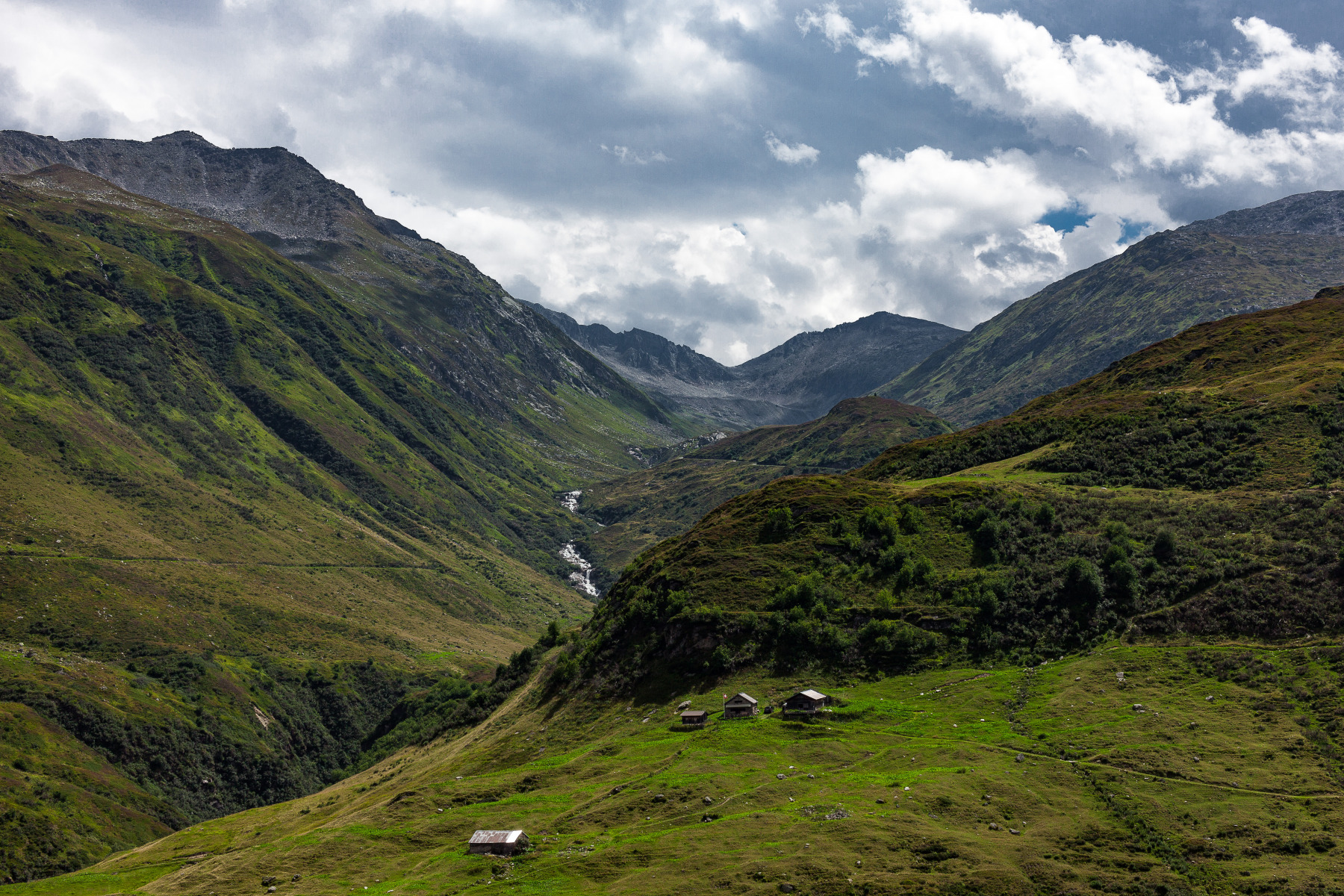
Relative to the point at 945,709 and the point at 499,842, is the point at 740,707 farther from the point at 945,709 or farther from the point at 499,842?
the point at 499,842

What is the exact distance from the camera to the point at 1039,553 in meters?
111

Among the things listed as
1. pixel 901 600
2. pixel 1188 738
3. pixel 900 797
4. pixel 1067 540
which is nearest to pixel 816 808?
pixel 900 797

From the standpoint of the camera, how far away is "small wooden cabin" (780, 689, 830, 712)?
88938 mm

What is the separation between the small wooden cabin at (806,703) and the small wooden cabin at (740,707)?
4412 millimetres

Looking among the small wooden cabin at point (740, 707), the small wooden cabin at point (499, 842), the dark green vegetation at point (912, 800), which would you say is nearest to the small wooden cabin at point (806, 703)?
the dark green vegetation at point (912, 800)

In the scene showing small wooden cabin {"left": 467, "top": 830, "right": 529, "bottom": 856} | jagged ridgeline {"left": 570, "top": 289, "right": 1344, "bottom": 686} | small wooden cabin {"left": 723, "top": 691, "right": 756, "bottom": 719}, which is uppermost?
jagged ridgeline {"left": 570, "top": 289, "right": 1344, "bottom": 686}

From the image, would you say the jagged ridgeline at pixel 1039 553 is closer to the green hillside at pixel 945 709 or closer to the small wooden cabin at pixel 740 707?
the green hillside at pixel 945 709

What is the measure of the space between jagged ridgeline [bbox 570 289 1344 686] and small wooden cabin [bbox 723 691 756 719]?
11.5m

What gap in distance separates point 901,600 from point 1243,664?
127 ft

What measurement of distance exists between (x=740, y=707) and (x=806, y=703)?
854 centimetres

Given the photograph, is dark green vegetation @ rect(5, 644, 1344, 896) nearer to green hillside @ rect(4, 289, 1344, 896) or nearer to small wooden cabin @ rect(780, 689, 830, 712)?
green hillside @ rect(4, 289, 1344, 896)

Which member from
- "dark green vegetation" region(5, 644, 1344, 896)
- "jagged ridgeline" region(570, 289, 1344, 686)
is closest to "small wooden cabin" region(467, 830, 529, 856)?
"dark green vegetation" region(5, 644, 1344, 896)

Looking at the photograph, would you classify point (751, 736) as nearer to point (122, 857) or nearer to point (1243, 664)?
point (1243, 664)

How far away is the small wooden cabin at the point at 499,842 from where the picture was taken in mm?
71375
